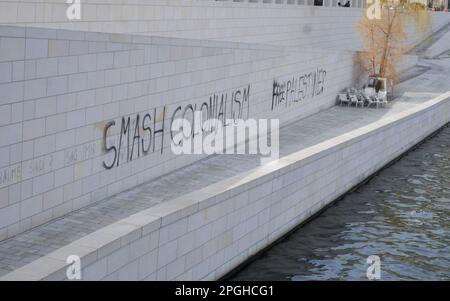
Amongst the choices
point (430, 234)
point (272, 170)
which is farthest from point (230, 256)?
point (430, 234)

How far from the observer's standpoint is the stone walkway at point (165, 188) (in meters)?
12.8

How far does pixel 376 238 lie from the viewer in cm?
1934

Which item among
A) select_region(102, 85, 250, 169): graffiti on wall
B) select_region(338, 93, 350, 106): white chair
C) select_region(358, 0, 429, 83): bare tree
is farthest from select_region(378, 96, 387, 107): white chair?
select_region(102, 85, 250, 169): graffiti on wall

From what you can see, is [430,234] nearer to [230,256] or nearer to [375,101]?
[230,256]

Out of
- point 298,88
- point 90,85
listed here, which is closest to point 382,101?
point 298,88

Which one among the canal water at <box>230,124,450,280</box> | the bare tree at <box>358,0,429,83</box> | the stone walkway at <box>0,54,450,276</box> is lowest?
the canal water at <box>230,124,450,280</box>

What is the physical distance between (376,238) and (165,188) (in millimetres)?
5405

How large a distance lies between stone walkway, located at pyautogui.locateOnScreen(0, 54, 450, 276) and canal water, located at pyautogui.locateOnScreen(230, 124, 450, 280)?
207 centimetres

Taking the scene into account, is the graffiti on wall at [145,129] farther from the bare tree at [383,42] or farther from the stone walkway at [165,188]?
the bare tree at [383,42]

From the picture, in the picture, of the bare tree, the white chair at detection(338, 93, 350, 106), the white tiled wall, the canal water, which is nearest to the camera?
the white tiled wall

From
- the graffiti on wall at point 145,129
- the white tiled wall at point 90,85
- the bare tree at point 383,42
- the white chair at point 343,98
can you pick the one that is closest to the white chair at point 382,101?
the white chair at point 343,98

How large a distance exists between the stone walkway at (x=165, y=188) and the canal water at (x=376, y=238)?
2065mm

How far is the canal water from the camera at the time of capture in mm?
16953

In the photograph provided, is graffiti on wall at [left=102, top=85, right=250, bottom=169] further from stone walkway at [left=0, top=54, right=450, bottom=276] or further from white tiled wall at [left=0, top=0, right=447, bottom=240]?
stone walkway at [left=0, top=54, right=450, bottom=276]
